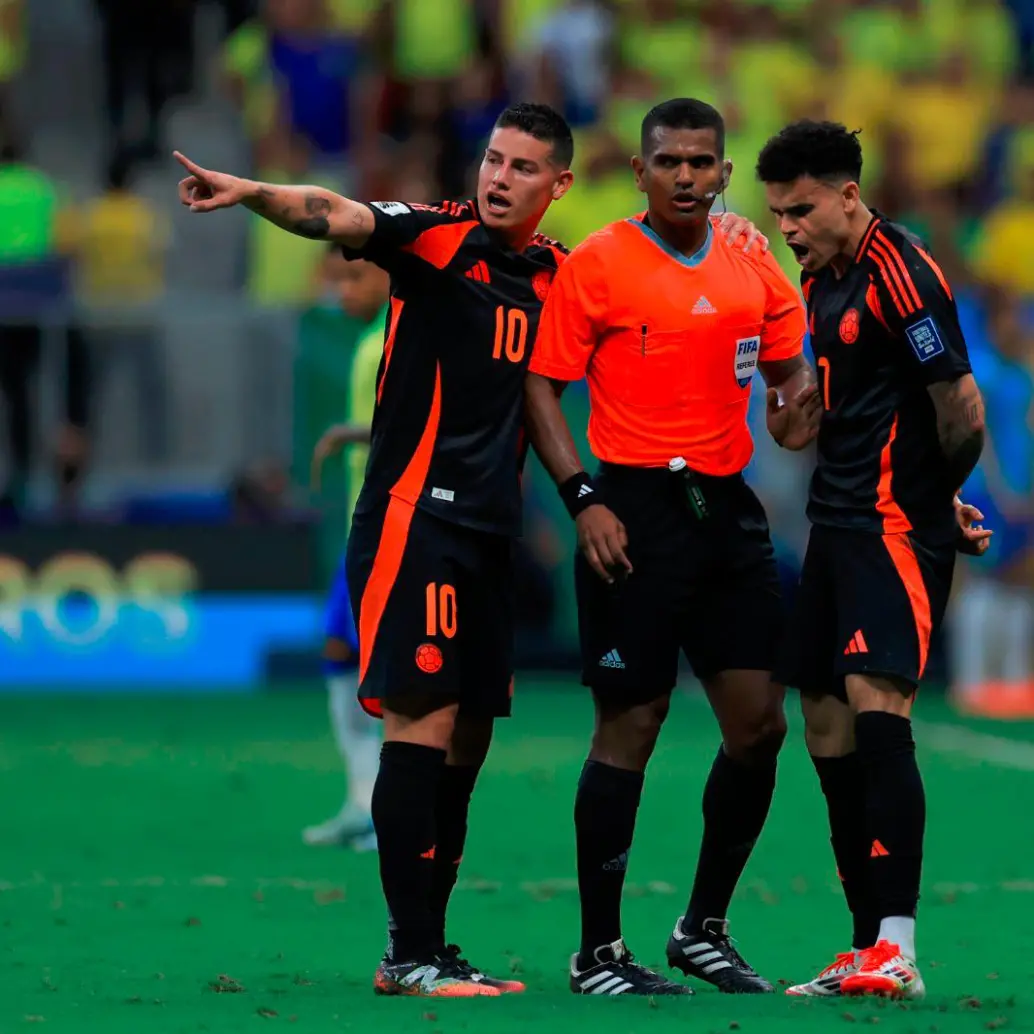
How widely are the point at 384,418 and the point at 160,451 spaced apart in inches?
433

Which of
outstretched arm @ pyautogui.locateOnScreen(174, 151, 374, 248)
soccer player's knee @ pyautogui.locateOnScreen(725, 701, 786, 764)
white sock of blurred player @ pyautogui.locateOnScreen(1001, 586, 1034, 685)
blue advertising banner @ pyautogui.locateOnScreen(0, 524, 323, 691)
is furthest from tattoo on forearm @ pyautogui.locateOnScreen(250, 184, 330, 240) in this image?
white sock of blurred player @ pyautogui.locateOnScreen(1001, 586, 1034, 685)

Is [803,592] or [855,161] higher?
[855,161]

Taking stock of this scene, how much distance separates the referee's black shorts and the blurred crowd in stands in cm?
921

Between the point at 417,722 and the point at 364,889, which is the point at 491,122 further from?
the point at 417,722

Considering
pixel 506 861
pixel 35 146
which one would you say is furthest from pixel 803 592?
pixel 35 146

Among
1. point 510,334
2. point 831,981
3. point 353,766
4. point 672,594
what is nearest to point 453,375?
point 510,334

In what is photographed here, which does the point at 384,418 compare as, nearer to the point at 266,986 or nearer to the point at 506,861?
the point at 266,986

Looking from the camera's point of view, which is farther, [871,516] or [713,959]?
[713,959]

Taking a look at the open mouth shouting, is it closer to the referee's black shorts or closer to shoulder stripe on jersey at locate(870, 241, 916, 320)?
the referee's black shorts

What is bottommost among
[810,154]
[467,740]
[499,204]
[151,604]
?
[151,604]

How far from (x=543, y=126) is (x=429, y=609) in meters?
1.35

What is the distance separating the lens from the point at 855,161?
6.30m

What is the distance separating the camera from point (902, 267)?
611cm

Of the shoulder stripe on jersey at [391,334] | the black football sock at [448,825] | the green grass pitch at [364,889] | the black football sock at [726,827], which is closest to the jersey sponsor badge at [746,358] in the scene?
the shoulder stripe on jersey at [391,334]
